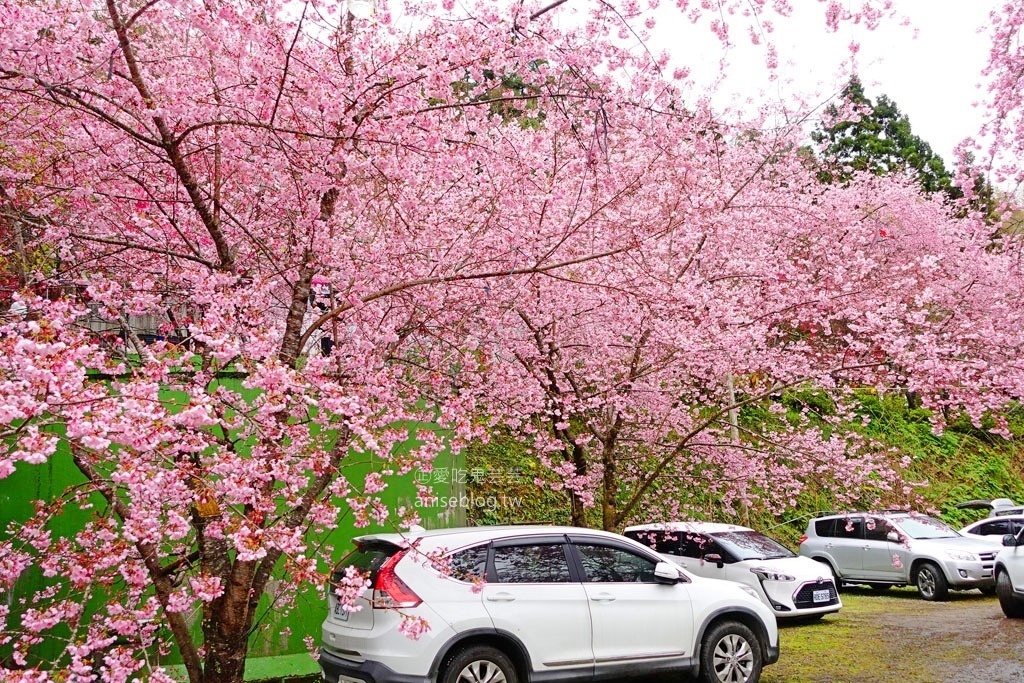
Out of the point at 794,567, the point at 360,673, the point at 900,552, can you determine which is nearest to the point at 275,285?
the point at 360,673

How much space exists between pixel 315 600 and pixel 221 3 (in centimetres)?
561

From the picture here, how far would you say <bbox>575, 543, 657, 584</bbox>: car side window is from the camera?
704 centimetres

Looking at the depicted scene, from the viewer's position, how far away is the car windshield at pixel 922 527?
45.0 feet

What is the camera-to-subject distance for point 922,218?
2044 cm

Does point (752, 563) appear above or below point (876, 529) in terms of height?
below

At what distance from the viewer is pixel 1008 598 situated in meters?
10.5

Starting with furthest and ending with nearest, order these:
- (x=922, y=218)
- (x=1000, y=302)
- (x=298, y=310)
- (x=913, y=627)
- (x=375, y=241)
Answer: (x=922, y=218) < (x=1000, y=302) < (x=913, y=627) < (x=375, y=241) < (x=298, y=310)

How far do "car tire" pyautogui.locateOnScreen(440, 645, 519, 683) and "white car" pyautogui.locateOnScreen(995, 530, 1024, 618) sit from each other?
25.1 ft

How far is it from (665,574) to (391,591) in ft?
8.63

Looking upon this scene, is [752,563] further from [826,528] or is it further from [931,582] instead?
[826,528]

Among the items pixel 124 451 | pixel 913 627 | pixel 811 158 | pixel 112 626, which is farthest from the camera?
pixel 811 158

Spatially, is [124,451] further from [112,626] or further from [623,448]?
[623,448]

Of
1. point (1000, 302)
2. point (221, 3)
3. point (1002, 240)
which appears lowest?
point (221, 3)

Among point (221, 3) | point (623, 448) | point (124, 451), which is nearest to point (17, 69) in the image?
point (221, 3)
